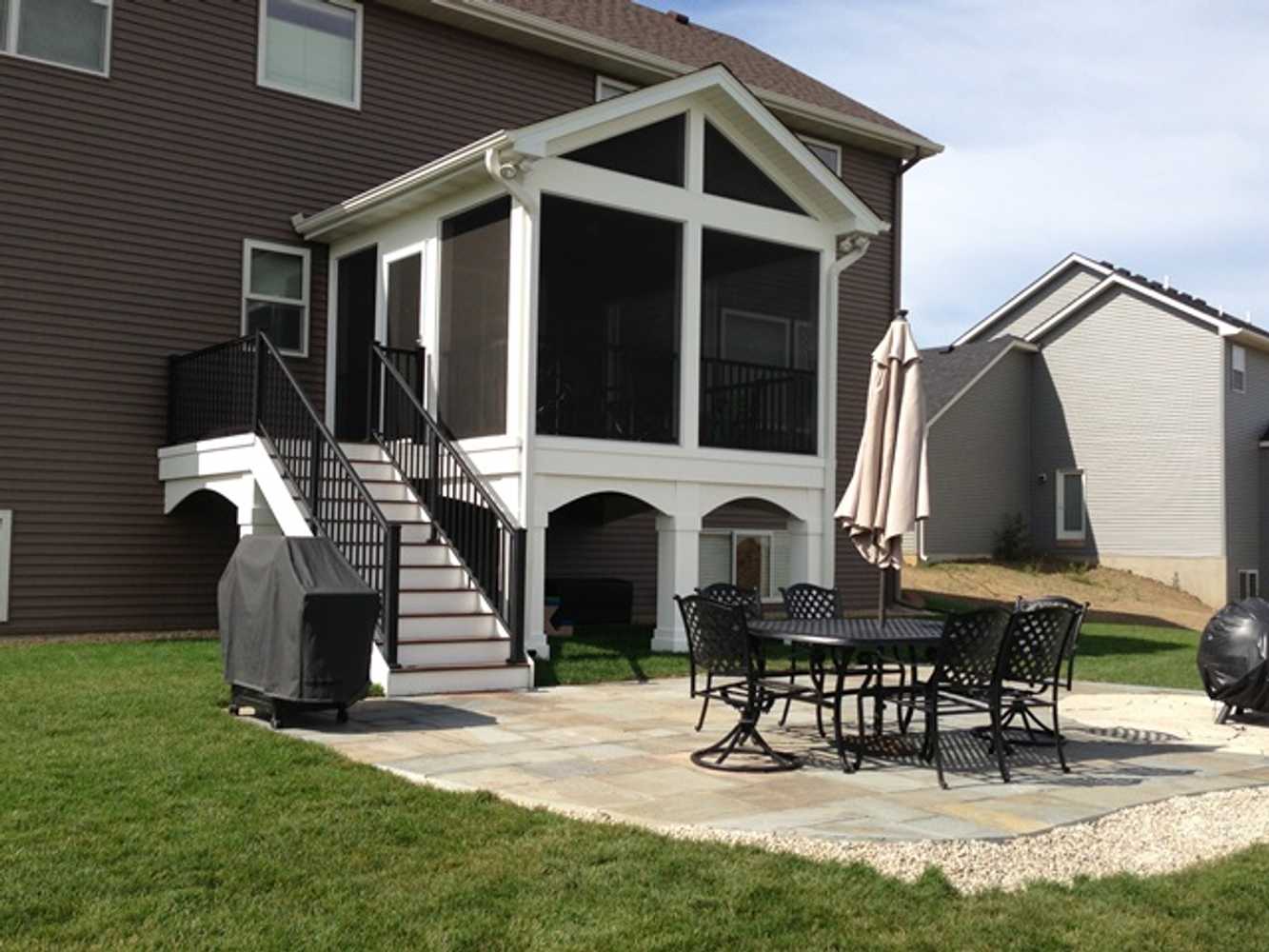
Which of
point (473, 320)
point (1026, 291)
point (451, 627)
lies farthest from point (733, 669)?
point (1026, 291)

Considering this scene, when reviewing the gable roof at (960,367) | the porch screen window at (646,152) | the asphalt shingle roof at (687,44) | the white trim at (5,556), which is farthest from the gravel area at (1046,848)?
the gable roof at (960,367)

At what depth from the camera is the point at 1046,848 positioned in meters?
5.12

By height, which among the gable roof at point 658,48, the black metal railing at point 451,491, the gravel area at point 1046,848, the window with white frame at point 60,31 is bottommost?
the gravel area at point 1046,848

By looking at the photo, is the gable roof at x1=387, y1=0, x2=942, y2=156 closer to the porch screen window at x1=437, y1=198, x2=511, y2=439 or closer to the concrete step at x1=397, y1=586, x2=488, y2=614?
the porch screen window at x1=437, y1=198, x2=511, y2=439

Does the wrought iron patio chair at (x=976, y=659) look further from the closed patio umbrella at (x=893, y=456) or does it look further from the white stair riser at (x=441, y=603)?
the white stair riser at (x=441, y=603)

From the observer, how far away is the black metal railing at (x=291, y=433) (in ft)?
31.0

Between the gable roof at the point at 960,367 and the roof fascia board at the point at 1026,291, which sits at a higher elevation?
the roof fascia board at the point at 1026,291

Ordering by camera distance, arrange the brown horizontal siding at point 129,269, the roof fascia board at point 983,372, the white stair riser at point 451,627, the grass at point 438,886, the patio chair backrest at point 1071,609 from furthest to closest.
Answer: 1. the roof fascia board at point 983,372
2. the brown horizontal siding at point 129,269
3. the white stair riser at point 451,627
4. the patio chair backrest at point 1071,609
5. the grass at point 438,886

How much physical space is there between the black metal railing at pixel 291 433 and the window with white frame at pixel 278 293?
111 cm

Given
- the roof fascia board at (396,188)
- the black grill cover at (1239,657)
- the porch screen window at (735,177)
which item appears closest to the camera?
the black grill cover at (1239,657)

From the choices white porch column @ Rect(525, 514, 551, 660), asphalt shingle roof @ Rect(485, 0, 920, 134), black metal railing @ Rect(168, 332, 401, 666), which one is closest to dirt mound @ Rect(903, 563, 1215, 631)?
asphalt shingle roof @ Rect(485, 0, 920, 134)

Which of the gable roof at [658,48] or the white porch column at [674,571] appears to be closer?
the white porch column at [674,571]

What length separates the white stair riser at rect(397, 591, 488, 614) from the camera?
10.1 meters

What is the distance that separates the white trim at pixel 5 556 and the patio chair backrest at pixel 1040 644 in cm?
951
